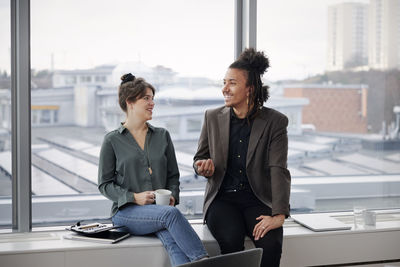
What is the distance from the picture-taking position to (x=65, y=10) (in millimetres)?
3223

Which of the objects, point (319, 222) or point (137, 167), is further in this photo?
point (319, 222)

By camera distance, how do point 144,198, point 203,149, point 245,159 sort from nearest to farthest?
point 144,198 → point 245,159 → point 203,149

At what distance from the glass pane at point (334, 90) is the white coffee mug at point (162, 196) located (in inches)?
46.7

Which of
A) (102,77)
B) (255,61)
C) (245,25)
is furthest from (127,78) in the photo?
(245,25)

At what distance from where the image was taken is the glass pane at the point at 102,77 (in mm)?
3236

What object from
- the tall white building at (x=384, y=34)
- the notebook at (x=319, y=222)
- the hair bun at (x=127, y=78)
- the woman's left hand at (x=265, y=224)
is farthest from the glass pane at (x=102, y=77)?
the tall white building at (x=384, y=34)

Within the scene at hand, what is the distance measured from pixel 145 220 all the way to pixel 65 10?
135cm

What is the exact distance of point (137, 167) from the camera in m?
3.04

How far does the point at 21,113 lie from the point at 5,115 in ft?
0.37

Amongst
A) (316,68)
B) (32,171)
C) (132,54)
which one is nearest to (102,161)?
(32,171)

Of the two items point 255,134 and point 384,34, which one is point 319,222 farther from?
point 384,34

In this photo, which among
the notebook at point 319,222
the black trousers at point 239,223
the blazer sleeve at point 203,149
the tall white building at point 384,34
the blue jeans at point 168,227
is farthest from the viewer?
the tall white building at point 384,34

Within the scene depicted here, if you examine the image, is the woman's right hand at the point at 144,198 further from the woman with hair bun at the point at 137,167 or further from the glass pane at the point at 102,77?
the glass pane at the point at 102,77

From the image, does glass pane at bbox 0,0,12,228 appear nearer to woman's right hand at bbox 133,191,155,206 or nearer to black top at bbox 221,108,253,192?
woman's right hand at bbox 133,191,155,206
